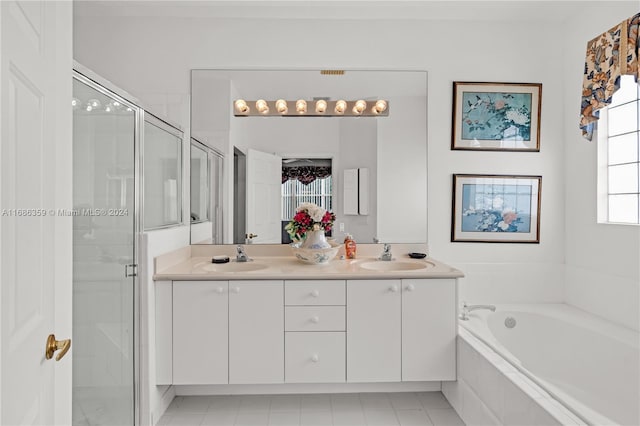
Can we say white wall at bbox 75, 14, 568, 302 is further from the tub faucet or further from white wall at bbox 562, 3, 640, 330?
the tub faucet

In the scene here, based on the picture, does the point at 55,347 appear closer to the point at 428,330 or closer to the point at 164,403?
the point at 164,403

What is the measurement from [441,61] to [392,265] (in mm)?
1499

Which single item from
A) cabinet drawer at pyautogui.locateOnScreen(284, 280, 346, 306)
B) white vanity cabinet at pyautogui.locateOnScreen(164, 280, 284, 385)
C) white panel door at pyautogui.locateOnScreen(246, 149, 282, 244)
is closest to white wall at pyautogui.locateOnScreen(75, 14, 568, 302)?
white panel door at pyautogui.locateOnScreen(246, 149, 282, 244)

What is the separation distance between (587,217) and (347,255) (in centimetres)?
162

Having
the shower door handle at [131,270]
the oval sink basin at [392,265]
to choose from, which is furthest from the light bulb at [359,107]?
the shower door handle at [131,270]

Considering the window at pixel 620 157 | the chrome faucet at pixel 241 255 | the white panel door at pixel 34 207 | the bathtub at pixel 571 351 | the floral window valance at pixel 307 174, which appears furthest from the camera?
the floral window valance at pixel 307 174

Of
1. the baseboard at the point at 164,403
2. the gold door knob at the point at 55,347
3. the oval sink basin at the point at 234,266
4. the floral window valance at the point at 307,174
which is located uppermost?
the floral window valance at the point at 307,174

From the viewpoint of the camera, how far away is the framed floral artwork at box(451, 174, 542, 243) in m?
2.74

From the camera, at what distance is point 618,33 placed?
2.13 m

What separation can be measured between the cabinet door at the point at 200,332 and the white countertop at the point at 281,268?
0.08 m

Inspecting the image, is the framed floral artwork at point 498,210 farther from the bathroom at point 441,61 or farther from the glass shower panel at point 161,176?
the glass shower panel at point 161,176

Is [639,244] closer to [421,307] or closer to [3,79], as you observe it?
[421,307]

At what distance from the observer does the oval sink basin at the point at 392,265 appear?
247cm

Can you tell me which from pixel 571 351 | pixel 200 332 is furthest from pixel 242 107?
pixel 571 351
